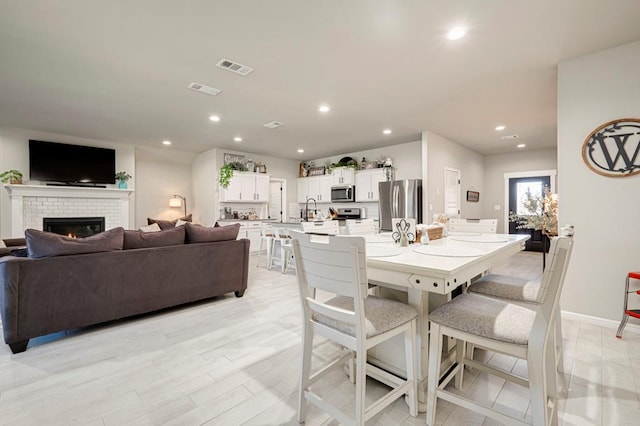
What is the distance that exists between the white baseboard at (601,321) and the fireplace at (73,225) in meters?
7.28

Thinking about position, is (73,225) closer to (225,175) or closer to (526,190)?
(225,175)

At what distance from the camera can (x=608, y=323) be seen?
262 cm

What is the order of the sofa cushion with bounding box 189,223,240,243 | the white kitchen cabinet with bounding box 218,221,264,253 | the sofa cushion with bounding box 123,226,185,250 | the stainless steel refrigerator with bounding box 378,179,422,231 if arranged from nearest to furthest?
the sofa cushion with bounding box 123,226,185,250 → the sofa cushion with bounding box 189,223,240,243 → the stainless steel refrigerator with bounding box 378,179,422,231 → the white kitchen cabinet with bounding box 218,221,264,253

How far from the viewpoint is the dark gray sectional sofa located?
224 centimetres

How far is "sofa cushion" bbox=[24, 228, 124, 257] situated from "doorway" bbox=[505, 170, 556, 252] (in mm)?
7939

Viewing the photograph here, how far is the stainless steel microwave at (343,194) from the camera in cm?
685

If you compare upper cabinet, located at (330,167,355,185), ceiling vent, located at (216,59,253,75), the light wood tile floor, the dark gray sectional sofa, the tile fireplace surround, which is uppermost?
ceiling vent, located at (216,59,253,75)

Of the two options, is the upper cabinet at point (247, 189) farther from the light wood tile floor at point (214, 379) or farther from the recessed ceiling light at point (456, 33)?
the recessed ceiling light at point (456, 33)

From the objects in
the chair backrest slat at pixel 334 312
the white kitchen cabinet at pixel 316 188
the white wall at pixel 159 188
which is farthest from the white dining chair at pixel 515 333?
the white wall at pixel 159 188

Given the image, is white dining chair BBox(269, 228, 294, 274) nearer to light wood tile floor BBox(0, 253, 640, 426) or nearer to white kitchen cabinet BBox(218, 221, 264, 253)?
white kitchen cabinet BBox(218, 221, 264, 253)

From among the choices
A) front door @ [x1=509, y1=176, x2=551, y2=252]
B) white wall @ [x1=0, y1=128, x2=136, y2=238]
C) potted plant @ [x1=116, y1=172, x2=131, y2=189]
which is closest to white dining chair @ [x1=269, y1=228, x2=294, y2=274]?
potted plant @ [x1=116, y1=172, x2=131, y2=189]

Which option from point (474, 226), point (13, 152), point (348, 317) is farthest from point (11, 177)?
point (474, 226)

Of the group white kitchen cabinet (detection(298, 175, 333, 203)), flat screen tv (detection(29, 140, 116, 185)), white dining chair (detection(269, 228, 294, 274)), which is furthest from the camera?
white kitchen cabinet (detection(298, 175, 333, 203))

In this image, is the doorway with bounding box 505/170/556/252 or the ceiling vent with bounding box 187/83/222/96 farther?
the doorway with bounding box 505/170/556/252
